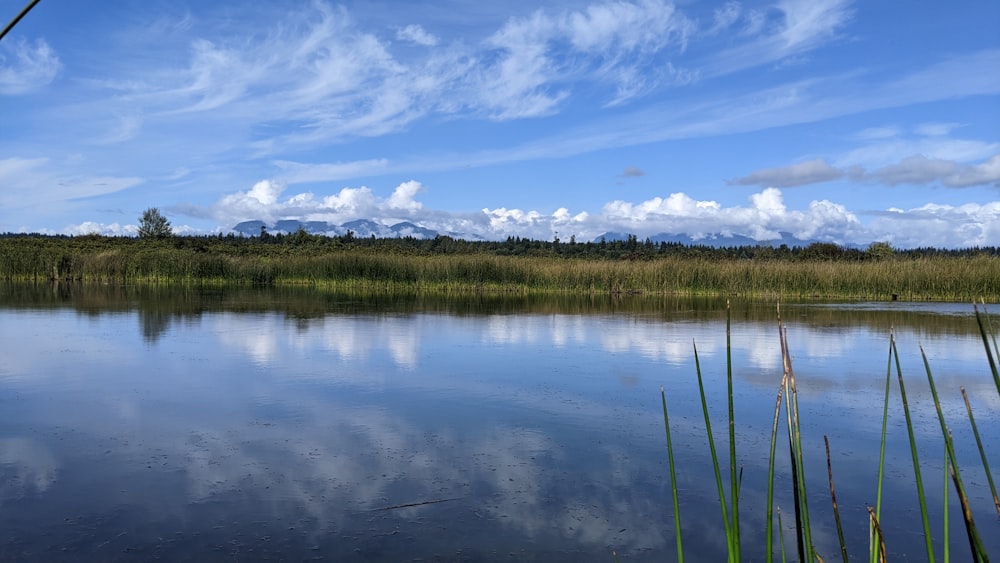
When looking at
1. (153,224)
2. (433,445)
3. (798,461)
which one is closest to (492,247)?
(153,224)

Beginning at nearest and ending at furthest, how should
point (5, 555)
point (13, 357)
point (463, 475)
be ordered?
point (5, 555) < point (463, 475) < point (13, 357)

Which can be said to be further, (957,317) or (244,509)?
(957,317)

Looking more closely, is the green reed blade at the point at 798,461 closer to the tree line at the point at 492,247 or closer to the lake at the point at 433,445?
the lake at the point at 433,445

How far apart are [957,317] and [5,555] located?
15271mm

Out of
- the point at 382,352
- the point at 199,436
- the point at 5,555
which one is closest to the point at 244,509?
the point at 5,555

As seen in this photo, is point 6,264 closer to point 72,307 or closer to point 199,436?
point 72,307

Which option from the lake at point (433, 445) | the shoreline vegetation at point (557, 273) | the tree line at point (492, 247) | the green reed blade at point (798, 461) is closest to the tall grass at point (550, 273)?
the shoreline vegetation at point (557, 273)

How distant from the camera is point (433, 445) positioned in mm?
4895

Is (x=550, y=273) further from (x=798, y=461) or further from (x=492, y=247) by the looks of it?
(x=492, y=247)

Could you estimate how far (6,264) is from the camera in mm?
28656

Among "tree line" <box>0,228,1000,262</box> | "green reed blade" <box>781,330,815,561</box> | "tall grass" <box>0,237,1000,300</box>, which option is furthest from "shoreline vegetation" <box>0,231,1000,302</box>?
"green reed blade" <box>781,330,815,561</box>

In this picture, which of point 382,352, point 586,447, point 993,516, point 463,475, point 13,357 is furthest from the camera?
point 382,352

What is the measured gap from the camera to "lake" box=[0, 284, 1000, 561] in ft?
11.3

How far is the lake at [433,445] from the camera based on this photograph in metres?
3.44
